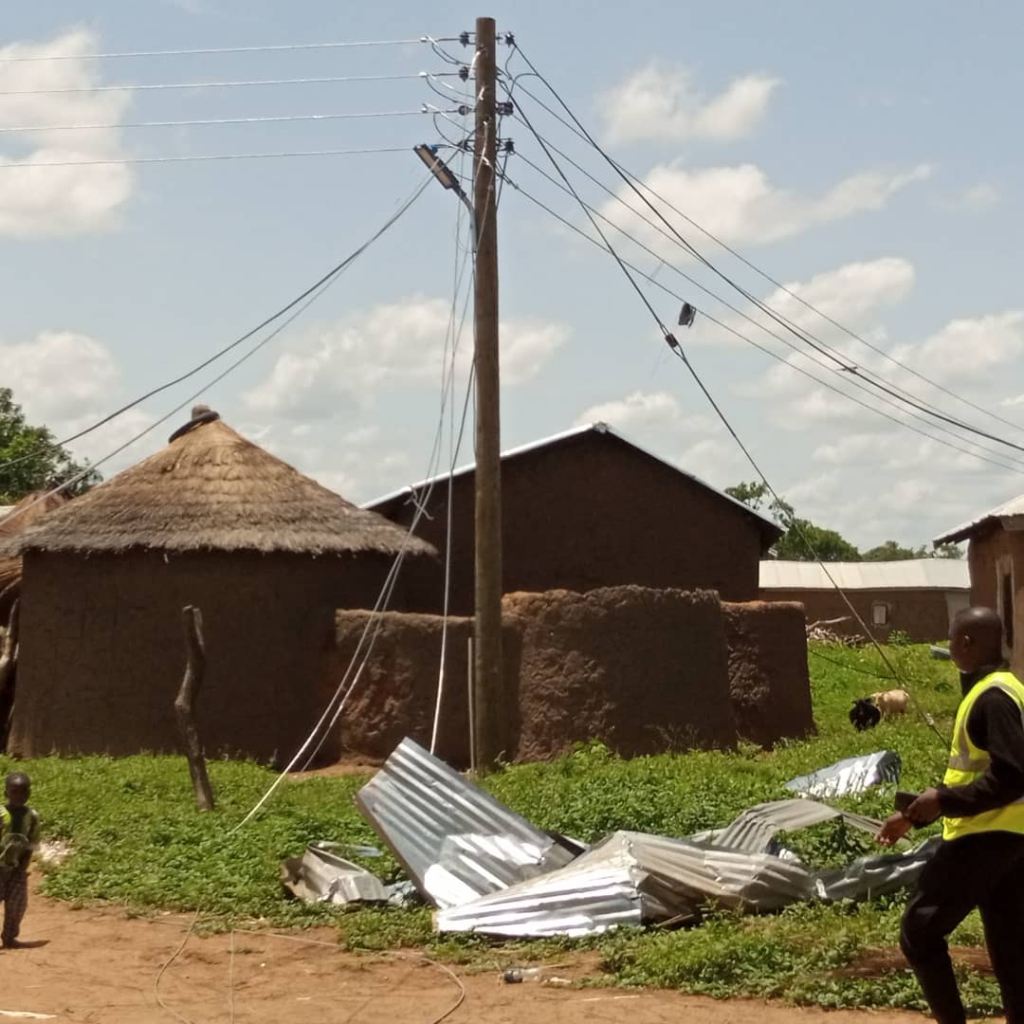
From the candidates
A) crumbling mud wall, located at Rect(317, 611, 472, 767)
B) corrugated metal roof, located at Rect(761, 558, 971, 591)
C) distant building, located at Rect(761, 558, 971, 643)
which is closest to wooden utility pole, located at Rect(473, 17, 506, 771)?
crumbling mud wall, located at Rect(317, 611, 472, 767)

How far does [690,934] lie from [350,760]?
8334mm

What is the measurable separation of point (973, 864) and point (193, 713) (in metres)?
7.94

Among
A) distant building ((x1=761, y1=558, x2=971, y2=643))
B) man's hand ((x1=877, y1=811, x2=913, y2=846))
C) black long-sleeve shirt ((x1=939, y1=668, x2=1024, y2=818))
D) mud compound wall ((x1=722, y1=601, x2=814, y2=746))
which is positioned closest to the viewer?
black long-sleeve shirt ((x1=939, y1=668, x2=1024, y2=818))

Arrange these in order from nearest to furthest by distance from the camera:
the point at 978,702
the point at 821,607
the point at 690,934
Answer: the point at 978,702 → the point at 690,934 → the point at 821,607

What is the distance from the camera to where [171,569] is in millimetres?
16031

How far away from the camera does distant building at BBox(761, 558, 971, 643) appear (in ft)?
135

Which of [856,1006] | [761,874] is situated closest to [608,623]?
[761,874]

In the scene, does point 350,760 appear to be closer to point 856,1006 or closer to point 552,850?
point 552,850

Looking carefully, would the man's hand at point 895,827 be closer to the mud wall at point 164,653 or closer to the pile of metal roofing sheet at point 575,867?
the pile of metal roofing sheet at point 575,867

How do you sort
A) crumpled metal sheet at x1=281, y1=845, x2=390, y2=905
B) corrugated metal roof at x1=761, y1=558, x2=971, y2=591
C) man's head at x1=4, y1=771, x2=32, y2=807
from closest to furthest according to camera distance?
man's head at x1=4, y1=771, x2=32, y2=807 → crumpled metal sheet at x1=281, y1=845, x2=390, y2=905 → corrugated metal roof at x1=761, y1=558, x2=971, y2=591

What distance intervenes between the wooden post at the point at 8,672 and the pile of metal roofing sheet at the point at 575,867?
9414mm

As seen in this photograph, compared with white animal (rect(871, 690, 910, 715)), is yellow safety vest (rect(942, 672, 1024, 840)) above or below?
above

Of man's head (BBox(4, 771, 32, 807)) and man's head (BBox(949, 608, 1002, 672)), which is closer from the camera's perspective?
man's head (BBox(949, 608, 1002, 672))

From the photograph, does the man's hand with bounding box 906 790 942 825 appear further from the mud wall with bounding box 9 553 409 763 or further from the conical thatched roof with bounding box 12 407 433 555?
the conical thatched roof with bounding box 12 407 433 555
